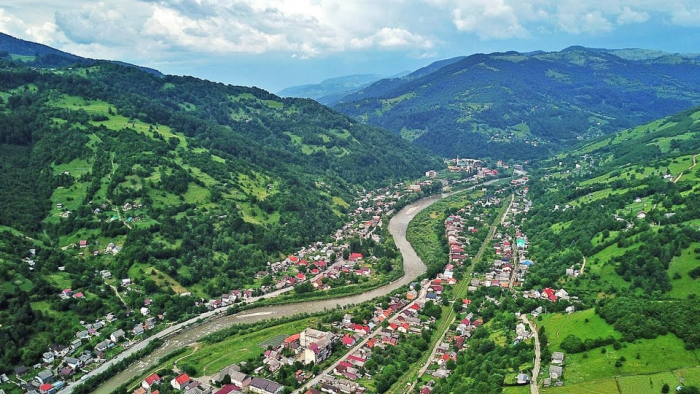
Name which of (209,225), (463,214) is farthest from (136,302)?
(463,214)

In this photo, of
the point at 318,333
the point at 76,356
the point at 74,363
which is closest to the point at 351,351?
the point at 318,333

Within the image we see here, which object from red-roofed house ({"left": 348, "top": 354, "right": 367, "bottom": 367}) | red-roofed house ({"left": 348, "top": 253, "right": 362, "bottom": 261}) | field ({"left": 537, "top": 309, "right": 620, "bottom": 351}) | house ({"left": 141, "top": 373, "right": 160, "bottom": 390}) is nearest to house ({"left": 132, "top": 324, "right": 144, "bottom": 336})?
house ({"left": 141, "top": 373, "right": 160, "bottom": 390})

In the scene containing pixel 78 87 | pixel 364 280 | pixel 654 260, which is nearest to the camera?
pixel 654 260

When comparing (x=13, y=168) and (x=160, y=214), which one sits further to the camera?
(x=13, y=168)

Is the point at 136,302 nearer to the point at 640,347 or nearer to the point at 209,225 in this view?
the point at 209,225

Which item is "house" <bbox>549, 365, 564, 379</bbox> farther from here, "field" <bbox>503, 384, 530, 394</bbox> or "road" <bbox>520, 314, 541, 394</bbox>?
"field" <bbox>503, 384, 530, 394</bbox>

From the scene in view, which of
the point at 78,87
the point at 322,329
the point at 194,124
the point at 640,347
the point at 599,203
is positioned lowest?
the point at 322,329

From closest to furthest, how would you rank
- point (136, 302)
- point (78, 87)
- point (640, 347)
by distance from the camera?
point (640, 347) < point (136, 302) < point (78, 87)
